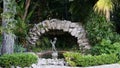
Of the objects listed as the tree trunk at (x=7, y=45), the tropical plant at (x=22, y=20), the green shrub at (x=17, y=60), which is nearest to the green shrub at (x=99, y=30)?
the tropical plant at (x=22, y=20)

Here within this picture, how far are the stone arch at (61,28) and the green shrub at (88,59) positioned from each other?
6.96ft

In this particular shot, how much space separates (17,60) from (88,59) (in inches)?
107

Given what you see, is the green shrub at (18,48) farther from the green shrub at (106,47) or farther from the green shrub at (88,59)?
the green shrub at (106,47)

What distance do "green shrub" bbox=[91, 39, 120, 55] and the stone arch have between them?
117cm

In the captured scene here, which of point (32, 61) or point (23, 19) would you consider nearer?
point (32, 61)

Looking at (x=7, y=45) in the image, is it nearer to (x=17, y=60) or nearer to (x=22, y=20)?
(x=17, y=60)

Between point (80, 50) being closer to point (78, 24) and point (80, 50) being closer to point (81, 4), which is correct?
point (78, 24)

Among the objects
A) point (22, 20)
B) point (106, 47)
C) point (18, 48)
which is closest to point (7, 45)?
point (18, 48)

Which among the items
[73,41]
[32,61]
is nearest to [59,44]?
[73,41]

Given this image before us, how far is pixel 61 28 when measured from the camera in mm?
14734

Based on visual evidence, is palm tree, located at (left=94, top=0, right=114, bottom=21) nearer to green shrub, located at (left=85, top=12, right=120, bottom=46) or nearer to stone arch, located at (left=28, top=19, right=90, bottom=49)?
green shrub, located at (left=85, top=12, right=120, bottom=46)

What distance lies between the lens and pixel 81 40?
14195 mm

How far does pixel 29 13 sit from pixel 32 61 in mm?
4635

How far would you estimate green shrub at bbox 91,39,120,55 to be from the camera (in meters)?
12.5
